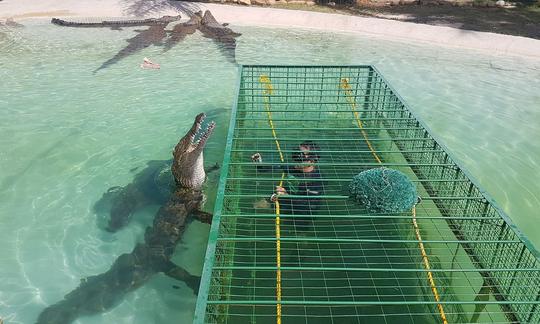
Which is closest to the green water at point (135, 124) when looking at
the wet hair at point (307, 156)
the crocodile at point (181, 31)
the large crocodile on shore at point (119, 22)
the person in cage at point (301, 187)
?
the crocodile at point (181, 31)

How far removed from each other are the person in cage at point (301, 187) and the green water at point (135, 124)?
122cm

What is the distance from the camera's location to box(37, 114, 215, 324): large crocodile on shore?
15.6 ft

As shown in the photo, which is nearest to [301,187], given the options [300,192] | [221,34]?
[300,192]

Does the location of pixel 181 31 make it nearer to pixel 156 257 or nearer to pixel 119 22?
pixel 119 22

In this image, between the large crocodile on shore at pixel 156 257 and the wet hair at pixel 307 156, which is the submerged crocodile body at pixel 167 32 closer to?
the wet hair at pixel 307 156

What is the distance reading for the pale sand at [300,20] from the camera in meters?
13.9

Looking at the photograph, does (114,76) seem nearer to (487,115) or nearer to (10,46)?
(10,46)

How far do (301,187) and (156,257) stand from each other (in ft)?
7.05

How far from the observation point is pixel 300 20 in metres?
16.6

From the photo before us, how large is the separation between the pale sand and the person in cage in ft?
33.6

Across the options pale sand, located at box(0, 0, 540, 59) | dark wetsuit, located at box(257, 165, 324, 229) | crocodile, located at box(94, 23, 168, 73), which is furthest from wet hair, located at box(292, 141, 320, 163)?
pale sand, located at box(0, 0, 540, 59)

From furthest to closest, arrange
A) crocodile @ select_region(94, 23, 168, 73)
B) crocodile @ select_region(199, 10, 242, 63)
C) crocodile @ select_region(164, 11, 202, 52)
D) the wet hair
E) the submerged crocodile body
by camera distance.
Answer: crocodile @ select_region(164, 11, 202, 52), the submerged crocodile body, crocodile @ select_region(199, 10, 242, 63), crocodile @ select_region(94, 23, 168, 73), the wet hair

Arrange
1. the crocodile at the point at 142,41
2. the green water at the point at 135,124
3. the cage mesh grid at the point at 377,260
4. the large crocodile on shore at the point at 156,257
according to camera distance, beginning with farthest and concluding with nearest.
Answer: the crocodile at the point at 142,41 < the green water at the point at 135,124 < the large crocodile on shore at the point at 156,257 < the cage mesh grid at the point at 377,260

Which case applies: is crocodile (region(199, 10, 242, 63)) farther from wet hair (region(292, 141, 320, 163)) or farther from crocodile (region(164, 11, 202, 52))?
wet hair (region(292, 141, 320, 163))
